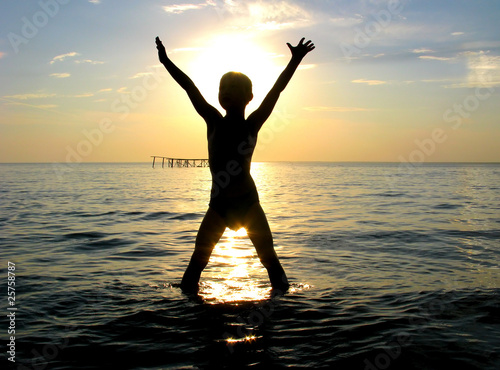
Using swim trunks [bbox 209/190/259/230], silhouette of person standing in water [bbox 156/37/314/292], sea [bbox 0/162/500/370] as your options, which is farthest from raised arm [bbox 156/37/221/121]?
→ sea [bbox 0/162/500/370]

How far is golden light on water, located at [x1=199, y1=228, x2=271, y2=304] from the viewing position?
530 cm

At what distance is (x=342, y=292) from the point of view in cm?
553

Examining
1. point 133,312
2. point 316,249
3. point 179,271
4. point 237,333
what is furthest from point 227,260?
point 237,333

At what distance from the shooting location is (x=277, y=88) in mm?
4535

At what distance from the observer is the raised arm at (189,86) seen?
450cm

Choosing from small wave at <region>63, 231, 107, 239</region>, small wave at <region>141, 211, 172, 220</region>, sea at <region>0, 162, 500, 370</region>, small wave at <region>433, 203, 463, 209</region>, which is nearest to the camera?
sea at <region>0, 162, 500, 370</region>

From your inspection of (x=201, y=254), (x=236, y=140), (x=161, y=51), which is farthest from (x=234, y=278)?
(x=161, y=51)

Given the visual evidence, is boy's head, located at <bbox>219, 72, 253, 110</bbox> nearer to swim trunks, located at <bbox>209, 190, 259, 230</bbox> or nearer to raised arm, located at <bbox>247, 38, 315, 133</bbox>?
raised arm, located at <bbox>247, 38, 315, 133</bbox>

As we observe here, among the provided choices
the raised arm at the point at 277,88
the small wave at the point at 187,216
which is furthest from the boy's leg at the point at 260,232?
the small wave at the point at 187,216

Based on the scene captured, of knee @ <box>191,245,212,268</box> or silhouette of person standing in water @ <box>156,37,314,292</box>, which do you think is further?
knee @ <box>191,245,212,268</box>

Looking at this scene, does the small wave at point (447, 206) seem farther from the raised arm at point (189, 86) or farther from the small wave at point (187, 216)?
the raised arm at point (189, 86)

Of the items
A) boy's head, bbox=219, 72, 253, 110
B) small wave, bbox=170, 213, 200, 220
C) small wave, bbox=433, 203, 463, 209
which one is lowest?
small wave, bbox=170, 213, 200, 220

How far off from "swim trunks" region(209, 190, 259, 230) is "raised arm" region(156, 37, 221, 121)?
3.09ft

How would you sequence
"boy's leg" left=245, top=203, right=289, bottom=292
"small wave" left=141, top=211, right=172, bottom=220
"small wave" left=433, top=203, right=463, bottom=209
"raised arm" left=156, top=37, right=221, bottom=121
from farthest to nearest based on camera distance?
"small wave" left=433, top=203, right=463, bottom=209, "small wave" left=141, top=211, right=172, bottom=220, "boy's leg" left=245, top=203, right=289, bottom=292, "raised arm" left=156, top=37, right=221, bottom=121
